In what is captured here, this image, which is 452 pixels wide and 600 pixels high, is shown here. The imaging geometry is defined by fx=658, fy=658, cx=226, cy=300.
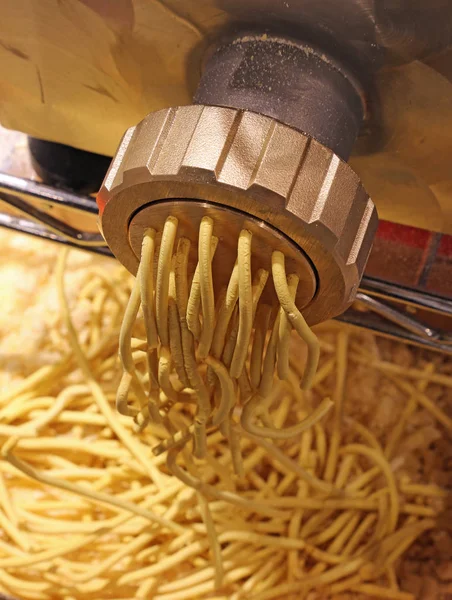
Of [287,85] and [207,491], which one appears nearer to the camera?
[287,85]

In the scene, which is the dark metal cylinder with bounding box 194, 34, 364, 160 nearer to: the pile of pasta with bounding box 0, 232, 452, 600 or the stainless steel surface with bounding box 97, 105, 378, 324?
the stainless steel surface with bounding box 97, 105, 378, 324

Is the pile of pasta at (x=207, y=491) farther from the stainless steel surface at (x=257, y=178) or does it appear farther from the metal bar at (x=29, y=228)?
the stainless steel surface at (x=257, y=178)

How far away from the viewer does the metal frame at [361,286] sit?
0.49 meters

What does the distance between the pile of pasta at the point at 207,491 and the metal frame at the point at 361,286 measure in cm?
10

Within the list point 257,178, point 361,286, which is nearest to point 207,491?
point 361,286

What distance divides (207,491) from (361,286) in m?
0.21

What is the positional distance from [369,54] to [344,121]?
35 mm

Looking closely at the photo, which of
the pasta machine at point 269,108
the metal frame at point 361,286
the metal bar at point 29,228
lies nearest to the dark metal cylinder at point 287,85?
the pasta machine at point 269,108

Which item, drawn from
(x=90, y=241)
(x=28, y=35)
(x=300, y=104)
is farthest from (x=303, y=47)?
(x=90, y=241)

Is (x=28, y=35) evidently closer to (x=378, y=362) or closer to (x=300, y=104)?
(x=300, y=104)

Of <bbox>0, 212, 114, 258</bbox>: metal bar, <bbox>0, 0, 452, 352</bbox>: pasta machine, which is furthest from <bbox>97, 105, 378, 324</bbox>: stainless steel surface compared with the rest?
<bbox>0, 212, 114, 258</bbox>: metal bar

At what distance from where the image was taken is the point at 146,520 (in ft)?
2.01

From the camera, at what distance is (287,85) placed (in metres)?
0.34

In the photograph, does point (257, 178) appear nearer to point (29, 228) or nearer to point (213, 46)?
point (213, 46)
